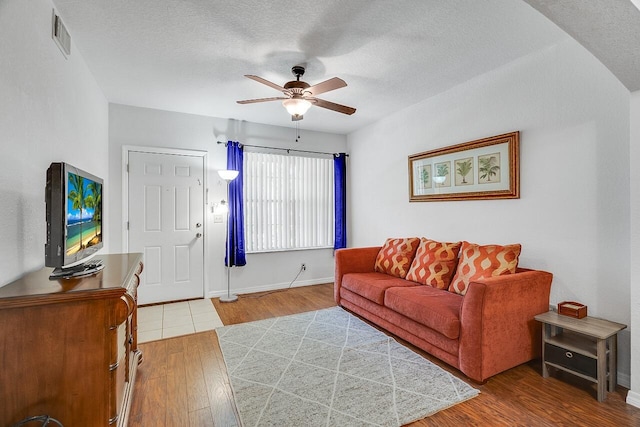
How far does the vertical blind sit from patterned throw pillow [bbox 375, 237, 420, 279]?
1.61m

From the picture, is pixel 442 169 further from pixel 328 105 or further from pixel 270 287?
pixel 270 287

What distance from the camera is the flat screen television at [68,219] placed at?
1.42m

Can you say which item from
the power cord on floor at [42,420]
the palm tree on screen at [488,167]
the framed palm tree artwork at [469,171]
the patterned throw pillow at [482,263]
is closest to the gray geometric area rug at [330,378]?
the patterned throw pillow at [482,263]

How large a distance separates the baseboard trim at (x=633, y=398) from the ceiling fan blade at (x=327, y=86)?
9.38 ft

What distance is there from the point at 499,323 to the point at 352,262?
1.83 metres

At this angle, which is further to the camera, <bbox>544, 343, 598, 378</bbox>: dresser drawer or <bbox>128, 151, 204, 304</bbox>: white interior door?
<bbox>128, 151, 204, 304</bbox>: white interior door

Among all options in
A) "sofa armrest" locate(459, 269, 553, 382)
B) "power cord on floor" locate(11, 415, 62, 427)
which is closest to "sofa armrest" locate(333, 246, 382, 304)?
"sofa armrest" locate(459, 269, 553, 382)

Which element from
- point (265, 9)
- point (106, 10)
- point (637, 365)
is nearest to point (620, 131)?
point (637, 365)

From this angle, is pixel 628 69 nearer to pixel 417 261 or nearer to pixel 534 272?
pixel 534 272

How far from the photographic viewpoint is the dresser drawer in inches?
78.9

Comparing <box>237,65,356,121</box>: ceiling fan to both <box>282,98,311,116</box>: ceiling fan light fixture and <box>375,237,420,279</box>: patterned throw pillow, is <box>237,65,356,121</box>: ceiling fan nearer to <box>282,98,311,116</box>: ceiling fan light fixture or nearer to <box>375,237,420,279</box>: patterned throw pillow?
<box>282,98,311,116</box>: ceiling fan light fixture

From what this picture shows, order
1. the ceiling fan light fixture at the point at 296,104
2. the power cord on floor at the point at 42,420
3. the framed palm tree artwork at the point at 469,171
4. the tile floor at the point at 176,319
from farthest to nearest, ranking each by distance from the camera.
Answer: the tile floor at the point at 176,319 < the framed palm tree artwork at the point at 469,171 < the ceiling fan light fixture at the point at 296,104 < the power cord on floor at the point at 42,420

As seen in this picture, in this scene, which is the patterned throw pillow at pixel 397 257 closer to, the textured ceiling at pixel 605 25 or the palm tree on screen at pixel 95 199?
the textured ceiling at pixel 605 25

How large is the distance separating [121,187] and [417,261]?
3726 mm
